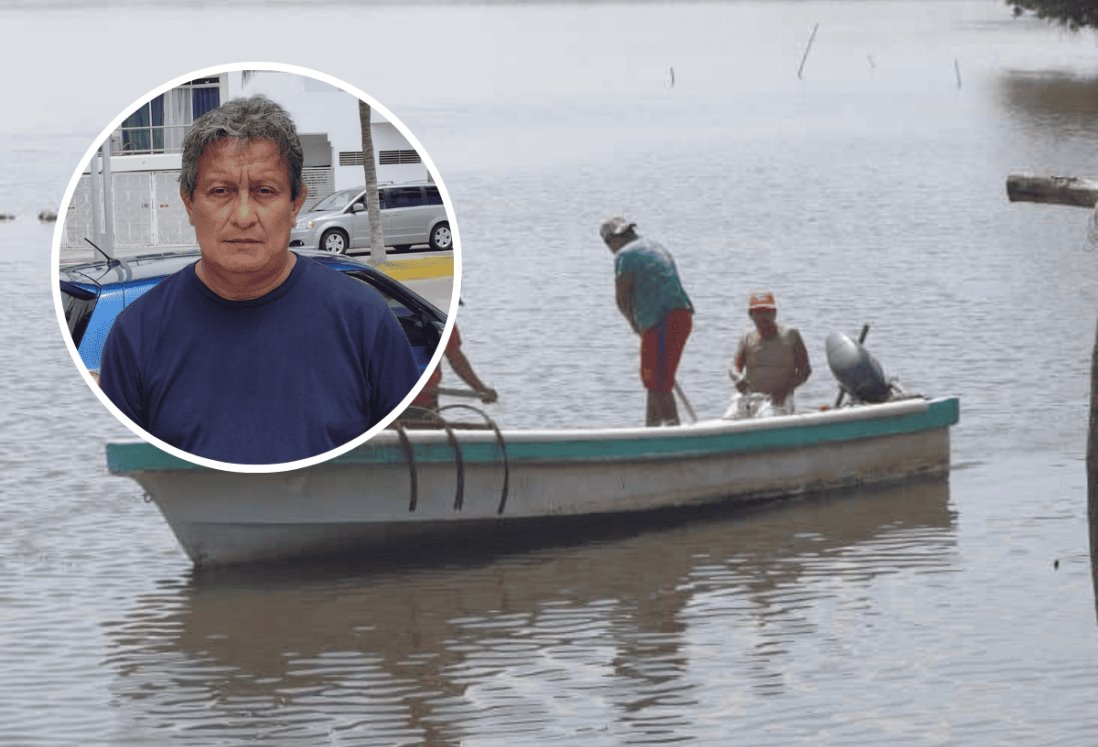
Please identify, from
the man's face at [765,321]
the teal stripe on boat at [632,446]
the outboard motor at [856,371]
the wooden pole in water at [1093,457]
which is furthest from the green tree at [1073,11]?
the wooden pole in water at [1093,457]

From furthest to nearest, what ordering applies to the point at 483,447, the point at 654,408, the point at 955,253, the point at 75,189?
the point at 955,253, the point at 654,408, the point at 483,447, the point at 75,189

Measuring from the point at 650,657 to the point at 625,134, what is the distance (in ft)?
156

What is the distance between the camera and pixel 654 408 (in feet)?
46.1

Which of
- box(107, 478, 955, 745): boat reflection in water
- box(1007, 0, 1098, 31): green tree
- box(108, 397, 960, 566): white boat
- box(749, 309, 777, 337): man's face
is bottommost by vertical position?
box(107, 478, 955, 745): boat reflection in water

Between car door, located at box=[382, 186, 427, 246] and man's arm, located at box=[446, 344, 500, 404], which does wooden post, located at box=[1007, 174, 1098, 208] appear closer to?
man's arm, located at box=[446, 344, 500, 404]

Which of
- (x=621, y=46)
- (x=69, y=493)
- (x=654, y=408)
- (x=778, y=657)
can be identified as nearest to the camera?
(x=778, y=657)

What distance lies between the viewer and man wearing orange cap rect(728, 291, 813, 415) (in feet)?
45.0

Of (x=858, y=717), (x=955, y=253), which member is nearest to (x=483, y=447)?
(x=858, y=717)

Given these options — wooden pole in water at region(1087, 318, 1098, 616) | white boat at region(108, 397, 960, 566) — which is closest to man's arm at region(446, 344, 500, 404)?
wooden pole in water at region(1087, 318, 1098, 616)

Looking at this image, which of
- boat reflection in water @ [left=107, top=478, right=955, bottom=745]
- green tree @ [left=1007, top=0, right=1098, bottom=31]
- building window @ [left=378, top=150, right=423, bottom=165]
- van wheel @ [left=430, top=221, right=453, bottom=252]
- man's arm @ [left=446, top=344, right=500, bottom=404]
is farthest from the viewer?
green tree @ [left=1007, top=0, right=1098, bottom=31]

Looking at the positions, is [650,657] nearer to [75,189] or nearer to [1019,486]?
[1019,486]

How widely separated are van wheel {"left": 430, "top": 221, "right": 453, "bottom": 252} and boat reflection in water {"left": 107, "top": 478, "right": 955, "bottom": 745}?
20.8 feet

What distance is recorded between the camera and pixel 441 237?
10.1 ft

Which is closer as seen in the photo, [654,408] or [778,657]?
[778,657]
